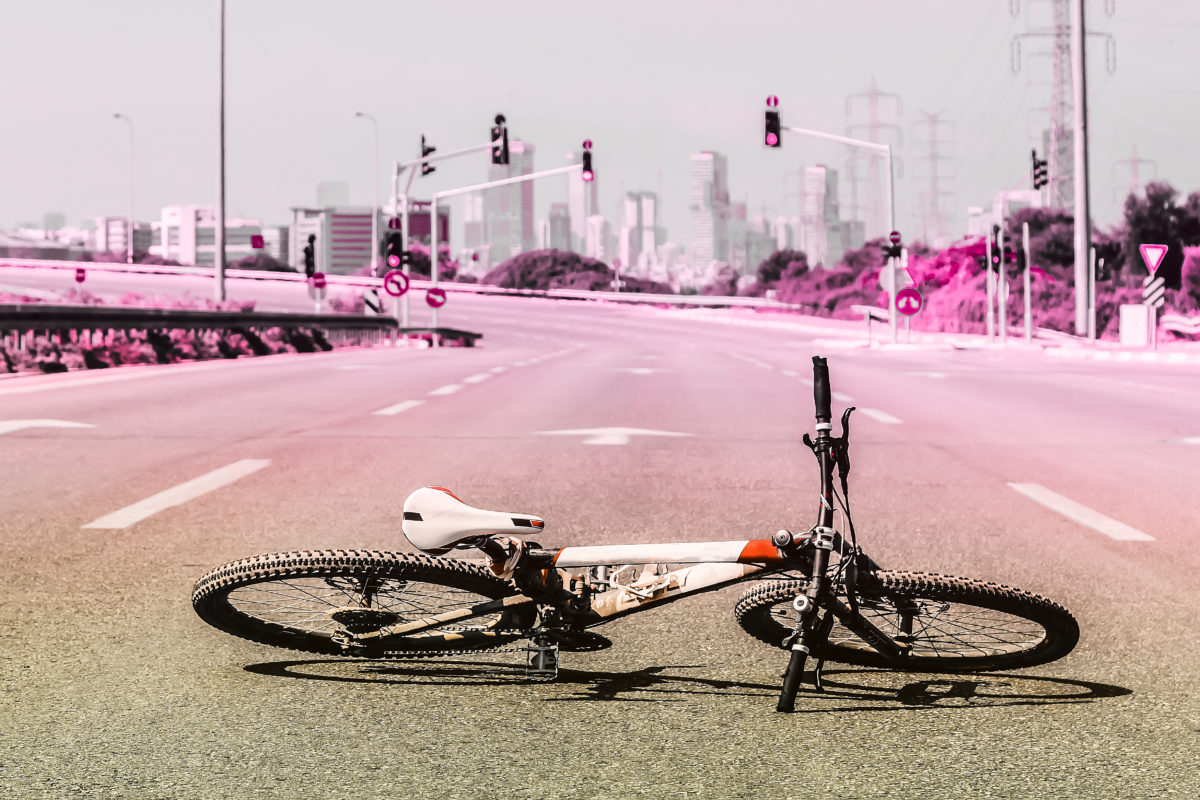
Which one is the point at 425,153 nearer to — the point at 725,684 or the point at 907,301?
the point at 907,301

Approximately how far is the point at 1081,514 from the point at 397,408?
31.3ft

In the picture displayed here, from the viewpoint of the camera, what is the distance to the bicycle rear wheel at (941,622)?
15.3 ft

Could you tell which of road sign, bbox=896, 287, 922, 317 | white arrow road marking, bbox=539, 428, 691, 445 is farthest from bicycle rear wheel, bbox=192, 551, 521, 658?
road sign, bbox=896, 287, 922, 317

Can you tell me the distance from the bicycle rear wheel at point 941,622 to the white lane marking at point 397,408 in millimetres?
11682

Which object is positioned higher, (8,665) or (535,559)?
(535,559)

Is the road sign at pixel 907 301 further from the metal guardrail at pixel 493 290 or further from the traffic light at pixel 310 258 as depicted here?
the metal guardrail at pixel 493 290

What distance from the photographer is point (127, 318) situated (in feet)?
94.3

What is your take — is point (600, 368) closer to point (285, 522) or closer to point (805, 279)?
point (285, 522)

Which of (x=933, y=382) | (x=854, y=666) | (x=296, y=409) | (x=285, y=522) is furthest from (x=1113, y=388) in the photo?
(x=854, y=666)

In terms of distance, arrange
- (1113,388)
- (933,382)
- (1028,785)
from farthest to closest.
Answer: (933,382), (1113,388), (1028,785)

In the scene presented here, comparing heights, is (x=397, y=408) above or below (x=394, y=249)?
below

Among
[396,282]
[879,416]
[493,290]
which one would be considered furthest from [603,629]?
[493,290]

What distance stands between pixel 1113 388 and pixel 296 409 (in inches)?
463

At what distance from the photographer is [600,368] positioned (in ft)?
98.0
